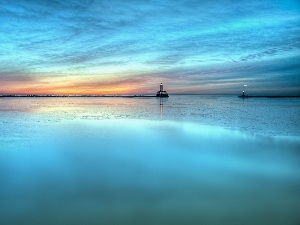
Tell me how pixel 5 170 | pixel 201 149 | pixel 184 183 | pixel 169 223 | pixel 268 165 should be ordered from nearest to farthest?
1. pixel 169 223
2. pixel 184 183
3. pixel 5 170
4. pixel 268 165
5. pixel 201 149

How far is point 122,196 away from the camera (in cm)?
457

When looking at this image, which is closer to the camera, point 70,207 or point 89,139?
point 70,207

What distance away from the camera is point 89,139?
1036 cm

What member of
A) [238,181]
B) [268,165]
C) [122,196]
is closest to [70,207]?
[122,196]

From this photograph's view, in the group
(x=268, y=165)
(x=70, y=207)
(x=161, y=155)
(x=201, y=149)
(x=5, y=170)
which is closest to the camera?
(x=70, y=207)

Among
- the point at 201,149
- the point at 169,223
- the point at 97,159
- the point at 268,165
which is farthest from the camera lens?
the point at 201,149

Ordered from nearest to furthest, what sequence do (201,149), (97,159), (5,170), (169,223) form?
(169,223), (5,170), (97,159), (201,149)

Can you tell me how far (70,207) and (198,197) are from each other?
2.18m

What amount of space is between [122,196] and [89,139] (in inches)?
241

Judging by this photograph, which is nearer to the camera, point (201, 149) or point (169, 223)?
point (169, 223)

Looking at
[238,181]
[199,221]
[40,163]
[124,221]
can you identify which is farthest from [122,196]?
[40,163]

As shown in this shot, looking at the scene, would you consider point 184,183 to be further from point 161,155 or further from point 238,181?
point 161,155

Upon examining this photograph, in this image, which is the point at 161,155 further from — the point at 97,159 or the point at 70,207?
the point at 70,207

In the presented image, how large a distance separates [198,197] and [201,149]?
4.10 meters
